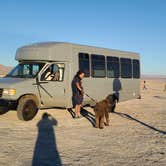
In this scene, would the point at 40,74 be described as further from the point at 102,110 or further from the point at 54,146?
the point at 54,146

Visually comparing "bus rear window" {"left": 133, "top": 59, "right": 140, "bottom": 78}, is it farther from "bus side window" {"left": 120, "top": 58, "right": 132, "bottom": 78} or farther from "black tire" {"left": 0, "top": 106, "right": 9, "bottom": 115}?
"black tire" {"left": 0, "top": 106, "right": 9, "bottom": 115}

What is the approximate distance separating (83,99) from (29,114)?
2.75 m

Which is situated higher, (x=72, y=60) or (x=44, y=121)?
(x=72, y=60)

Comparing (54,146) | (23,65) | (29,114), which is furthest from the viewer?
(23,65)

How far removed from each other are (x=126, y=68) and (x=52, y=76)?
5216mm

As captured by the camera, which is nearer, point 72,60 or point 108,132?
point 108,132

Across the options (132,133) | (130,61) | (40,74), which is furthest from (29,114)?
(130,61)

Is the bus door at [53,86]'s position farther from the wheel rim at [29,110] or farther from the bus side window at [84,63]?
the bus side window at [84,63]

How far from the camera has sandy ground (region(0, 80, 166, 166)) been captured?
701 centimetres

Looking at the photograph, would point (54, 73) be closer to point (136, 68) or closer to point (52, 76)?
point (52, 76)

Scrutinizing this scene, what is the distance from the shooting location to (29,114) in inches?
485

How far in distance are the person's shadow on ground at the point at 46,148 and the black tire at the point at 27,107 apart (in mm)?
645

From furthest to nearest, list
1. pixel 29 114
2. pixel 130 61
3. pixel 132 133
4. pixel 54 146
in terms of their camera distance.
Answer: pixel 130 61 → pixel 29 114 → pixel 132 133 → pixel 54 146

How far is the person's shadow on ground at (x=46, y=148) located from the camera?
6812mm
